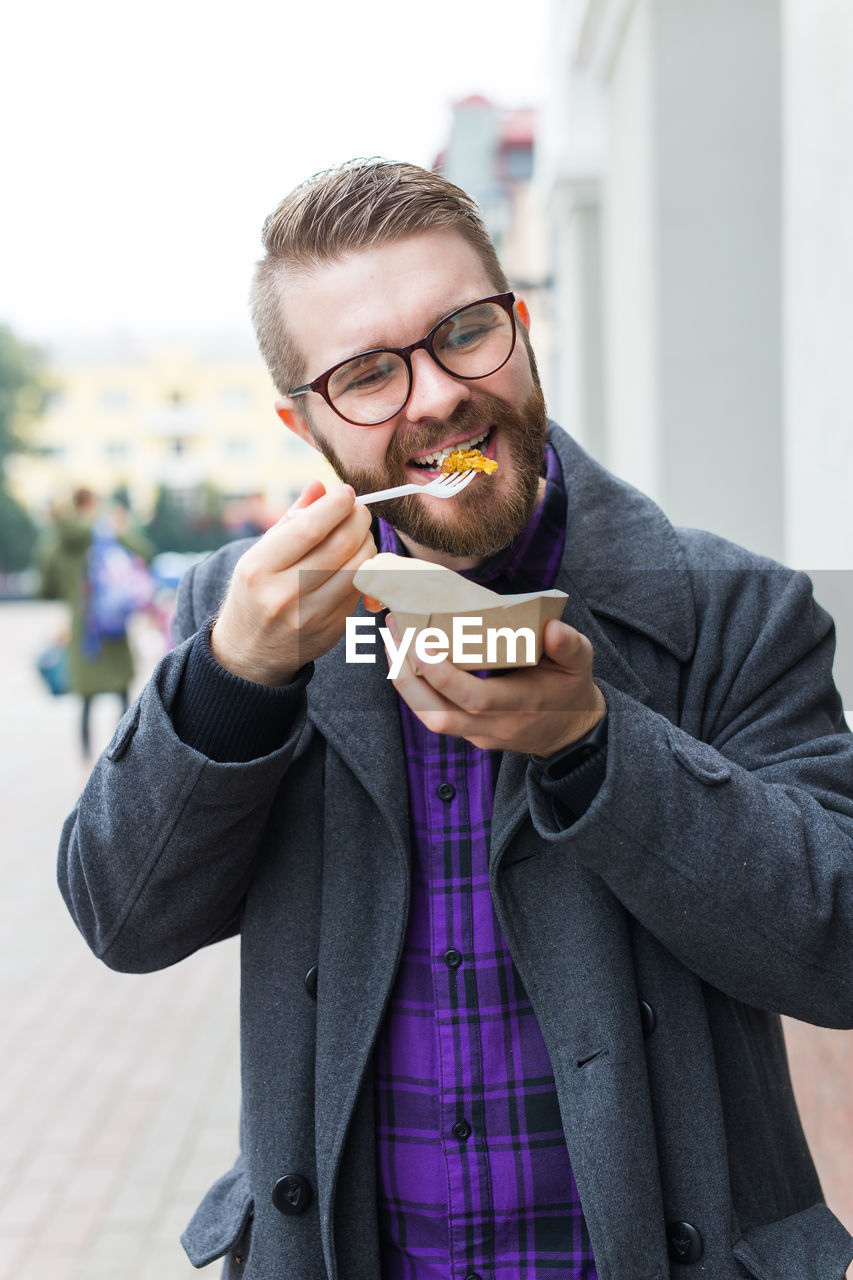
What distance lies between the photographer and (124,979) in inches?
204

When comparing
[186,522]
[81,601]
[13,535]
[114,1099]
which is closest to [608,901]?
[114,1099]

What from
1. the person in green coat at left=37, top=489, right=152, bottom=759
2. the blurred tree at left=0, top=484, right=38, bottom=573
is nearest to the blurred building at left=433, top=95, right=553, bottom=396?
the person in green coat at left=37, top=489, right=152, bottom=759

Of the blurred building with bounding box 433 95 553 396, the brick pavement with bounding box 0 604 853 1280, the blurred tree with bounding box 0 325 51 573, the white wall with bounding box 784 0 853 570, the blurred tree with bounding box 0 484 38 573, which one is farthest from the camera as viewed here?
the blurred tree with bounding box 0 484 38 573

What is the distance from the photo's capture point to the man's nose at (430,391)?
5.06 ft

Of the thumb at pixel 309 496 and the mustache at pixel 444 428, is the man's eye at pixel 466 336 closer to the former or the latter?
the mustache at pixel 444 428

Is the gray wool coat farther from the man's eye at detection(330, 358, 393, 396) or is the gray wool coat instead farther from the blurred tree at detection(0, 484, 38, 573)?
the blurred tree at detection(0, 484, 38, 573)

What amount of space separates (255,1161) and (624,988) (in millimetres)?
505

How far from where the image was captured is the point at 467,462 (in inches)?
61.4

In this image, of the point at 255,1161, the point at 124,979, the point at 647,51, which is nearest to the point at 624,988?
the point at 255,1161

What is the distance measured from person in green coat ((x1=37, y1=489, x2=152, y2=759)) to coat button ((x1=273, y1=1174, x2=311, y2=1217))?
22.2ft

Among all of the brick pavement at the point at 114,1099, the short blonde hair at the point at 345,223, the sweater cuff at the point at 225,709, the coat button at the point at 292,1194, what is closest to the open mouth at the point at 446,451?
the short blonde hair at the point at 345,223

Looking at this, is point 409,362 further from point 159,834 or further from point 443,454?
point 159,834

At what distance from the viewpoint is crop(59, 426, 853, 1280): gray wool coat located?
1317 millimetres

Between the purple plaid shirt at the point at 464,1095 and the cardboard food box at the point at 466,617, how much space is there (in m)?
0.39
